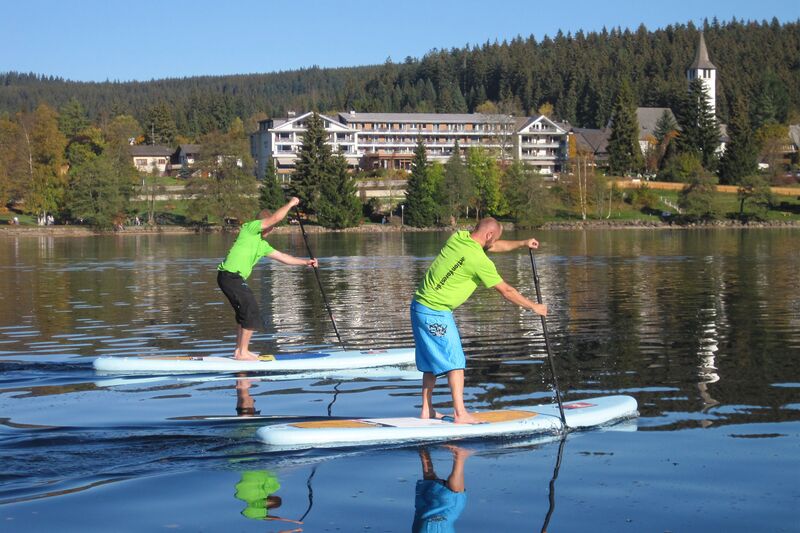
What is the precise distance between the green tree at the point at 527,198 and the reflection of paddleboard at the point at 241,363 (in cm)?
8898

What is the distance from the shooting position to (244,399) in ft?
47.2

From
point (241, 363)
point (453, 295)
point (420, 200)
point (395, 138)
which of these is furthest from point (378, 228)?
point (453, 295)

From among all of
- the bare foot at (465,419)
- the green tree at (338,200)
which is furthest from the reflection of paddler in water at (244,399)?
the green tree at (338,200)

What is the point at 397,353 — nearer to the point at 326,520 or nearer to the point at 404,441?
the point at 404,441

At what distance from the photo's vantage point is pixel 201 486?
9.84 metres

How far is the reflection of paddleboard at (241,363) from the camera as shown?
54.3ft

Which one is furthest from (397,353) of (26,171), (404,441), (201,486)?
(26,171)

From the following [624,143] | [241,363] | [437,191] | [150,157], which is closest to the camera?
[241,363]

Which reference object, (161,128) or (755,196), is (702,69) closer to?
(755,196)

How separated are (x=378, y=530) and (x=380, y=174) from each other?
124m

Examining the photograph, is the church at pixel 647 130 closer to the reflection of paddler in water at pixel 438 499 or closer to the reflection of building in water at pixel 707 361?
the reflection of building in water at pixel 707 361

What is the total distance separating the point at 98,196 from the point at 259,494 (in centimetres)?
10073

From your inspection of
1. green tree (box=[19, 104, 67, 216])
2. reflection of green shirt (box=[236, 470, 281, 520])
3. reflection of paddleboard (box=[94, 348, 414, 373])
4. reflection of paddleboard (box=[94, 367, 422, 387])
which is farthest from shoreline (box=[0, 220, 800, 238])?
reflection of green shirt (box=[236, 470, 281, 520])

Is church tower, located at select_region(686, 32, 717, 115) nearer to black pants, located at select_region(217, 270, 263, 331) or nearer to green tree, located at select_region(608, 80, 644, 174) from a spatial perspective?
green tree, located at select_region(608, 80, 644, 174)
